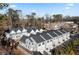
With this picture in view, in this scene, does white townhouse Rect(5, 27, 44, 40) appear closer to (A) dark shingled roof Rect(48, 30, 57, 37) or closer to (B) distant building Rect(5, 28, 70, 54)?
(B) distant building Rect(5, 28, 70, 54)

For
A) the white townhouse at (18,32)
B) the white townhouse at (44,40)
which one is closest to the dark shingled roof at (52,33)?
the white townhouse at (44,40)

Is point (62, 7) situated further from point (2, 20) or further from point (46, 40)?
point (2, 20)

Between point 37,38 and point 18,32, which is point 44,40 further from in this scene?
point 18,32

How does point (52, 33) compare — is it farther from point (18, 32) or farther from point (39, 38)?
point (18, 32)

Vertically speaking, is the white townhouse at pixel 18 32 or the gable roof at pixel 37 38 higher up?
the white townhouse at pixel 18 32

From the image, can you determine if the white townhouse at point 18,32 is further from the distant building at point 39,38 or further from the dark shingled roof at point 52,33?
the dark shingled roof at point 52,33

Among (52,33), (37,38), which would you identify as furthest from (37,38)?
(52,33)

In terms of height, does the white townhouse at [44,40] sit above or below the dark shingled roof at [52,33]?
below

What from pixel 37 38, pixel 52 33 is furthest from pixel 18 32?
pixel 52 33

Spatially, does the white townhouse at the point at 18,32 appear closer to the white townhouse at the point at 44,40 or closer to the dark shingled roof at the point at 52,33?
the white townhouse at the point at 44,40
